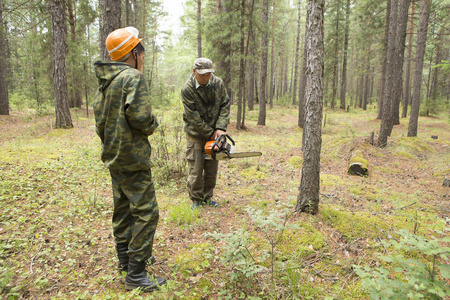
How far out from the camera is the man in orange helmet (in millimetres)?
2271

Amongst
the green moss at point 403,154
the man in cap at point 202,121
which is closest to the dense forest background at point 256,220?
the green moss at point 403,154

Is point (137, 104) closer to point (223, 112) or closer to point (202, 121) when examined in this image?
point (202, 121)

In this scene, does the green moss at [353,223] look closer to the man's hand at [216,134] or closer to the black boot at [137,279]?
the man's hand at [216,134]

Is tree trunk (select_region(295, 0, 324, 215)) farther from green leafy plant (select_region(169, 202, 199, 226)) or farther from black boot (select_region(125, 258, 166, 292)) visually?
black boot (select_region(125, 258, 166, 292))

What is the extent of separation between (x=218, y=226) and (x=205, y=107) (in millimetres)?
1930

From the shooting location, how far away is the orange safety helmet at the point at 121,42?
2.30 m

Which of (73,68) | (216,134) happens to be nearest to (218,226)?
(216,134)

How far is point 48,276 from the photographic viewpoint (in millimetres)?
2627

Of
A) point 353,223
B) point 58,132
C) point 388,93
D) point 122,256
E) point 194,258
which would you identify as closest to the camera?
point 122,256

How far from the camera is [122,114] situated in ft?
7.47

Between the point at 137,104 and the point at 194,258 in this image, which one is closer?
the point at 137,104

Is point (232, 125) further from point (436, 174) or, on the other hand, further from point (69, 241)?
point (69, 241)

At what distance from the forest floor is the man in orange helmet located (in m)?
A: 0.41

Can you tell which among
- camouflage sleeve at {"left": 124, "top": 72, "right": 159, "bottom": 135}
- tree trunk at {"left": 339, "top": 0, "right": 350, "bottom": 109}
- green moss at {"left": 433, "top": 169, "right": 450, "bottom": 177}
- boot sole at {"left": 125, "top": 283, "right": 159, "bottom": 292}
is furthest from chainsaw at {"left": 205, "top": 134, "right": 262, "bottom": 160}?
tree trunk at {"left": 339, "top": 0, "right": 350, "bottom": 109}
